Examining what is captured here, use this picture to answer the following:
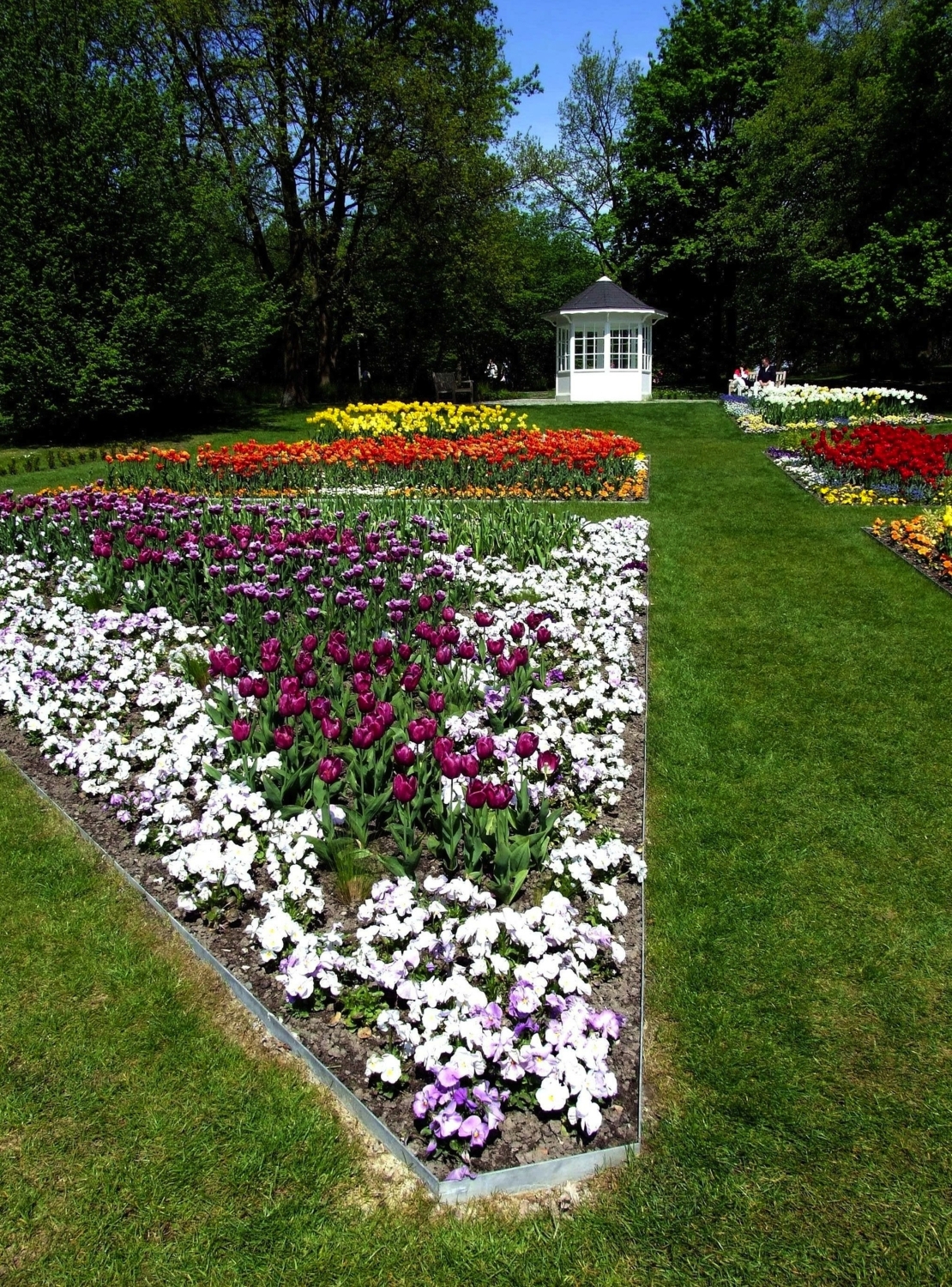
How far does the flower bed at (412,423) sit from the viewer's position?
14820 mm

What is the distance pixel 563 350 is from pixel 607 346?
5.63 ft

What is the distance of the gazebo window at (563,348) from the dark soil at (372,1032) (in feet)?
80.0

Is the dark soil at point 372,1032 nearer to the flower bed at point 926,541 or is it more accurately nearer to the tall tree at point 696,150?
the flower bed at point 926,541

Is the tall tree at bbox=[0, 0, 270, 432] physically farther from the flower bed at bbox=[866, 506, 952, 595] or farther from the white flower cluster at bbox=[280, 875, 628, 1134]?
the white flower cluster at bbox=[280, 875, 628, 1134]

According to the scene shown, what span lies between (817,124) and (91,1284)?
3232cm

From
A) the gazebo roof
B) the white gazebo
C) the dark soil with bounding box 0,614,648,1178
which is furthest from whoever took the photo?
the white gazebo

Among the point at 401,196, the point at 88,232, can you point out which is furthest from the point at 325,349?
the point at 88,232

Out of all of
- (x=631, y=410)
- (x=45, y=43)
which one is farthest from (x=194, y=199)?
(x=631, y=410)

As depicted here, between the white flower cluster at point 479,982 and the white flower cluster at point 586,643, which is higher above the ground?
the white flower cluster at point 586,643

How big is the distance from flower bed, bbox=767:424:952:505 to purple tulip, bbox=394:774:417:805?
9093 millimetres

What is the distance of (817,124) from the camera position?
87.9 feet

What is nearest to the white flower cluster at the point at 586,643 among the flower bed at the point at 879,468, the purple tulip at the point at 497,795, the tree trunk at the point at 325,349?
the purple tulip at the point at 497,795

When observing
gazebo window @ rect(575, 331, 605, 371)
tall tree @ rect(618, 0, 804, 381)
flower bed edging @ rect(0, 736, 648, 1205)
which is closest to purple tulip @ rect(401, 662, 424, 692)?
flower bed edging @ rect(0, 736, 648, 1205)

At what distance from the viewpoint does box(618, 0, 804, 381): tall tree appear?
33.6 meters
